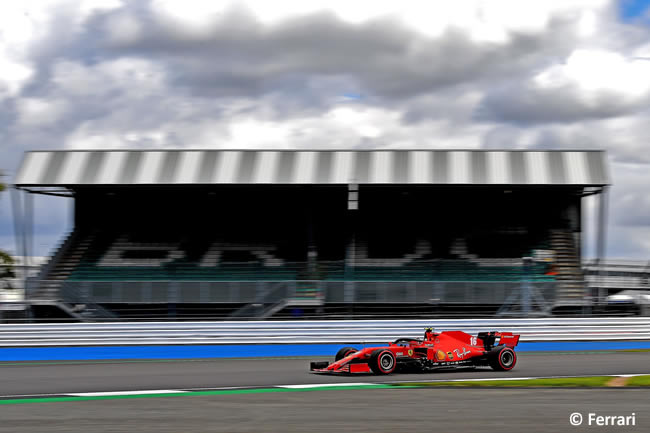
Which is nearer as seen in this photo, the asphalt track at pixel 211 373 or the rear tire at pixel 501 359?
the asphalt track at pixel 211 373

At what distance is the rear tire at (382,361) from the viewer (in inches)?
472

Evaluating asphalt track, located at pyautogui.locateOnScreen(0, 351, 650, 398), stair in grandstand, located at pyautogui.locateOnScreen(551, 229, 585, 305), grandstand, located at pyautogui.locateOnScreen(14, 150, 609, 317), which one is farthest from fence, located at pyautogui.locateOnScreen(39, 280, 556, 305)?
asphalt track, located at pyautogui.locateOnScreen(0, 351, 650, 398)

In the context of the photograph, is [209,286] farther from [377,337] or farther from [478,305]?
[478,305]

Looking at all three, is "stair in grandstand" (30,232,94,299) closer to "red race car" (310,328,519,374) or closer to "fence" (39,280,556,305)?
"fence" (39,280,556,305)

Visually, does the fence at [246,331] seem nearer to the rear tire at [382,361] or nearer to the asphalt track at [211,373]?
the asphalt track at [211,373]

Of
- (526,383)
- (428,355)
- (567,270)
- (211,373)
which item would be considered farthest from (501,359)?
(567,270)

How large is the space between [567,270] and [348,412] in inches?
616

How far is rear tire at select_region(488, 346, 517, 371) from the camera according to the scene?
41.9ft

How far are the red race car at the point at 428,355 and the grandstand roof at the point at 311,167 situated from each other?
34.4 feet

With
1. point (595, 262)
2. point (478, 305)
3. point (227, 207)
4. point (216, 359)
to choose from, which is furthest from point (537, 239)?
point (216, 359)

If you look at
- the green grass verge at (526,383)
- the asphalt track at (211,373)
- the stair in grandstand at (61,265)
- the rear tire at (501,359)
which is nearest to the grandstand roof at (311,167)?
the stair in grandstand at (61,265)

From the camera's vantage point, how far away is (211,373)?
43.8ft

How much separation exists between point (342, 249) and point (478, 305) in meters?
4.66

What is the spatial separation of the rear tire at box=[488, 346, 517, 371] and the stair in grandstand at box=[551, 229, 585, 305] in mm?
8393
